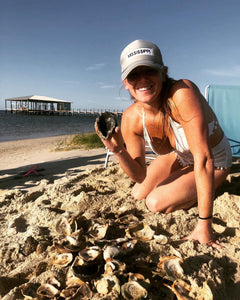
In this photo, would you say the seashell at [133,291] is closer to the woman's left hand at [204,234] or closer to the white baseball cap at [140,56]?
the woman's left hand at [204,234]

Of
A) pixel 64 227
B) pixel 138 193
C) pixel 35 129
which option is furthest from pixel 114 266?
pixel 35 129

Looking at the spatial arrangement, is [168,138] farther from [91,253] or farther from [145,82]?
[91,253]

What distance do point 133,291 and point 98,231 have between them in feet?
2.10

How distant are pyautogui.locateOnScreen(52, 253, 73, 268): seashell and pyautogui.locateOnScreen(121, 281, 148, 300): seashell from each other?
0.45 meters

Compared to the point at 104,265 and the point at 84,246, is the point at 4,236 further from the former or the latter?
the point at 104,265

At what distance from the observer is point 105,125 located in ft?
6.56

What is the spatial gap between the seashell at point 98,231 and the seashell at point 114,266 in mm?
355

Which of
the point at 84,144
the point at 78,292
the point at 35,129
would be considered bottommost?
the point at 35,129

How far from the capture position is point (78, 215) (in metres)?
2.11

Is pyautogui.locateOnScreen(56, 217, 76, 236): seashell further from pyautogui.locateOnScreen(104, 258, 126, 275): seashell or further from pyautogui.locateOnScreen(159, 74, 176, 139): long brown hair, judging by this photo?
pyautogui.locateOnScreen(159, 74, 176, 139): long brown hair

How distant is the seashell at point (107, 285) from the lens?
1.26 meters

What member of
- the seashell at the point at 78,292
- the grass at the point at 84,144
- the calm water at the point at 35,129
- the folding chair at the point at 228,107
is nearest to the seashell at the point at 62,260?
the seashell at the point at 78,292

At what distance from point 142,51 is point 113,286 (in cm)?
154

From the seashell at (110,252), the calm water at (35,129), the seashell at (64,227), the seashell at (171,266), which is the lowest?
the calm water at (35,129)
